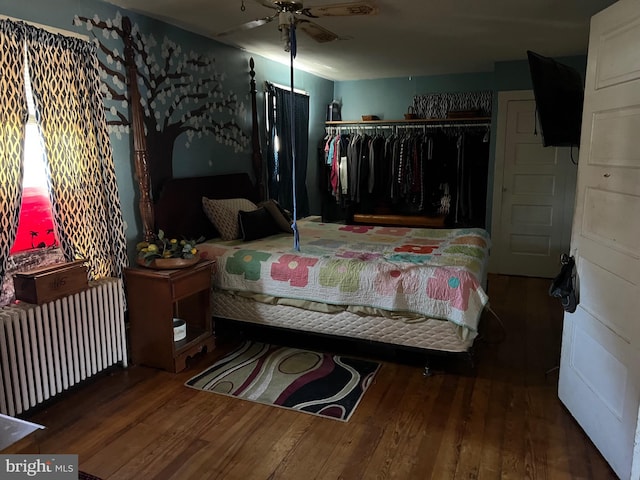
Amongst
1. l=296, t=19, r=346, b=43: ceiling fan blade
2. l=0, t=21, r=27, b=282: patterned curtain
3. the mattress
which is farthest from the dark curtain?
l=0, t=21, r=27, b=282: patterned curtain

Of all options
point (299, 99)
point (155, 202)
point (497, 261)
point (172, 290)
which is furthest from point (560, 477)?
point (299, 99)

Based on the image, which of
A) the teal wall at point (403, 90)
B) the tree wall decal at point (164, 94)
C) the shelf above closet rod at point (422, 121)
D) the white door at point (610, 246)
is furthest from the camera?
the shelf above closet rod at point (422, 121)

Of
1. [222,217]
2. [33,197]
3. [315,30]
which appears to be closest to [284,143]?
[222,217]

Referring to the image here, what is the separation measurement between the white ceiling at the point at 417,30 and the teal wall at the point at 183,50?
96 millimetres

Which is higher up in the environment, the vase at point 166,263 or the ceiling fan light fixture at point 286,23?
the ceiling fan light fixture at point 286,23

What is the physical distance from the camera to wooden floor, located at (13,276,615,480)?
2068 millimetres

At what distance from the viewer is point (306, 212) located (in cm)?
584

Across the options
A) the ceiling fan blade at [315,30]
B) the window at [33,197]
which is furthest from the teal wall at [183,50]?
the ceiling fan blade at [315,30]

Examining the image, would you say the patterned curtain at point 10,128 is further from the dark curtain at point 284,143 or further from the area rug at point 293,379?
the dark curtain at point 284,143

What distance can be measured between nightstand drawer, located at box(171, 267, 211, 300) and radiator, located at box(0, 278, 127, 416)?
333 mm

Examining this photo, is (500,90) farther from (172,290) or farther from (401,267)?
(172,290)

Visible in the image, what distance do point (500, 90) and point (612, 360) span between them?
3.66 meters

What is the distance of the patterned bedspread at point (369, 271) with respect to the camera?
277 cm

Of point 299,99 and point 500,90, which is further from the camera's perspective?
point 299,99
